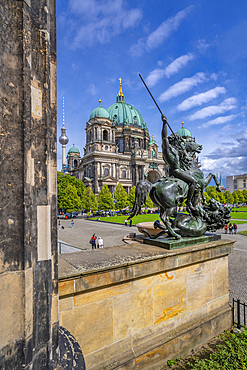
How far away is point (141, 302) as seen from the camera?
11.5 ft

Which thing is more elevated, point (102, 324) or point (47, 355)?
point (47, 355)

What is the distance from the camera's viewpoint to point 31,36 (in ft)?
5.61

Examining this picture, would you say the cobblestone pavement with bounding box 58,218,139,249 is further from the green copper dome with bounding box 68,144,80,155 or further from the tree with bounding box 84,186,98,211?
the green copper dome with bounding box 68,144,80,155

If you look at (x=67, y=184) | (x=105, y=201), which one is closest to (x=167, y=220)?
(x=105, y=201)

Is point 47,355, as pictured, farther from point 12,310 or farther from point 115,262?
point 115,262

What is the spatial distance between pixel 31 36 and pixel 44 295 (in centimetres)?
209

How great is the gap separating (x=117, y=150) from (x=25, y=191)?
220ft

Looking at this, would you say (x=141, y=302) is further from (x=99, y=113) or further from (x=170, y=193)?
(x=99, y=113)

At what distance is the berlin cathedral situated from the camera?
61344 mm

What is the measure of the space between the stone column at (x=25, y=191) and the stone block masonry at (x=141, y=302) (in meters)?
1.08

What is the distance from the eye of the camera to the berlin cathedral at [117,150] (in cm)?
6134

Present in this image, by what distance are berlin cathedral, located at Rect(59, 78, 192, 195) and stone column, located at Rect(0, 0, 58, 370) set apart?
47.9 metres

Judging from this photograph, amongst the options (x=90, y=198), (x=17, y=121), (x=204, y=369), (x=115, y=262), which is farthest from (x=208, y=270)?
(x=90, y=198)

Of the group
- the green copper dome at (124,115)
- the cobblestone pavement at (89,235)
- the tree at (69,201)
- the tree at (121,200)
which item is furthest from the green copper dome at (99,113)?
the cobblestone pavement at (89,235)
